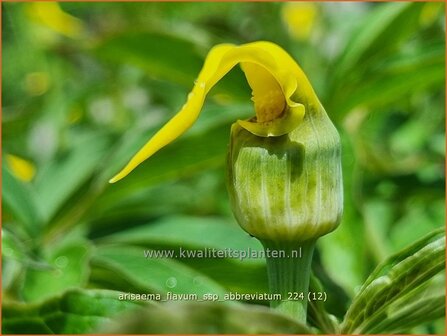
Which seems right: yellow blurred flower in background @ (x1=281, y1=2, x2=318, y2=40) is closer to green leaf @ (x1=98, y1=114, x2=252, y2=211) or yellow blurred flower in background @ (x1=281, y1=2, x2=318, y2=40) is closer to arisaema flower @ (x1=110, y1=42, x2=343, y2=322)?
green leaf @ (x1=98, y1=114, x2=252, y2=211)

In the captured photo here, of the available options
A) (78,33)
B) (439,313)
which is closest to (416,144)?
(439,313)

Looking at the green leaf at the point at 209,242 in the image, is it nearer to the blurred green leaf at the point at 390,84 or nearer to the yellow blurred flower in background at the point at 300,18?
the blurred green leaf at the point at 390,84

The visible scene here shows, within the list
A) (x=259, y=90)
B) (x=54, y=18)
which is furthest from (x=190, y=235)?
(x=54, y=18)

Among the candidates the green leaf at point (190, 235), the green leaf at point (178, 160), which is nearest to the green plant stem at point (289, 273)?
the green leaf at point (190, 235)

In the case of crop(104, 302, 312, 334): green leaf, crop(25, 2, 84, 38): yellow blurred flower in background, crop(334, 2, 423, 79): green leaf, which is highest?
crop(25, 2, 84, 38): yellow blurred flower in background

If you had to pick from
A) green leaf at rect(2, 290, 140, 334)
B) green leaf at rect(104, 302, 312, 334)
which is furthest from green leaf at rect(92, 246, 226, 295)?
green leaf at rect(104, 302, 312, 334)

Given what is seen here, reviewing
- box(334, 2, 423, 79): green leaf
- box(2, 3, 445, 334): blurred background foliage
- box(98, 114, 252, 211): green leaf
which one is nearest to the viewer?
box(2, 3, 445, 334): blurred background foliage

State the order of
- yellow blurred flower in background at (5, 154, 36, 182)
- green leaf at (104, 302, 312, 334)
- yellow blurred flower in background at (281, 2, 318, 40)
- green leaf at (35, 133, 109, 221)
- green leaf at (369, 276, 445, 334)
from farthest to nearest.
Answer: yellow blurred flower in background at (281, 2, 318, 40)
yellow blurred flower in background at (5, 154, 36, 182)
green leaf at (35, 133, 109, 221)
green leaf at (369, 276, 445, 334)
green leaf at (104, 302, 312, 334)

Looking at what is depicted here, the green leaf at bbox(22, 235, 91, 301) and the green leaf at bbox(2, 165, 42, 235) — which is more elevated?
the green leaf at bbox(2, 165, 42, 235)
